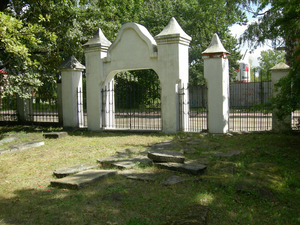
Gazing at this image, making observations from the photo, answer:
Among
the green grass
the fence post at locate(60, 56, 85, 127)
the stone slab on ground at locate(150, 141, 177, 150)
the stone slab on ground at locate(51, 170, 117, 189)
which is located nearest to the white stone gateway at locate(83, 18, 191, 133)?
the fence post at locate(60, 56, 85, 127)

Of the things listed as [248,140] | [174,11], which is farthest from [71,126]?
[174,11]

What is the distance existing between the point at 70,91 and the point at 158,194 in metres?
8.22

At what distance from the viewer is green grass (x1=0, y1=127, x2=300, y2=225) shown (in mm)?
3520

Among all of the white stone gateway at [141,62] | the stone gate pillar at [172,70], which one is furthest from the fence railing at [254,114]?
the white stone gateway at [141,62]

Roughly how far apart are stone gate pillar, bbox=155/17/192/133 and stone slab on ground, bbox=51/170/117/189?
4600mm

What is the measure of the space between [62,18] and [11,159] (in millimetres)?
7057

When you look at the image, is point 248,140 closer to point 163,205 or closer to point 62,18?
point 163,205

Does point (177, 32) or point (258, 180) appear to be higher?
point (177, 32)

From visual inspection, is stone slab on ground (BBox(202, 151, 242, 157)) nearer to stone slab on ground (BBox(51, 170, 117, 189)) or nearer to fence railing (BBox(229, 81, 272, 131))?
fence railing (BBox(229, 81, 272, 131))

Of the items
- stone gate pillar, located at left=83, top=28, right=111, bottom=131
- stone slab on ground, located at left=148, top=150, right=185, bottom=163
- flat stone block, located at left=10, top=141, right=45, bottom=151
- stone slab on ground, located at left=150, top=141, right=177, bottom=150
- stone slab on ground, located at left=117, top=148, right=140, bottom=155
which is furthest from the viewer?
stone gate pillar, located at left=83, top=28, right=111, bottom=131

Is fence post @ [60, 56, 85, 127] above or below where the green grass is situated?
above

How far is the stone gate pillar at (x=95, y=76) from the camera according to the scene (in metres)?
10.6

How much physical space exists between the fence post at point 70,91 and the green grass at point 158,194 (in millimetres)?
4627

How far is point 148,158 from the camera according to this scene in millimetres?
5871
